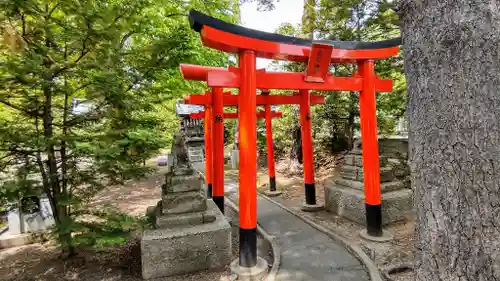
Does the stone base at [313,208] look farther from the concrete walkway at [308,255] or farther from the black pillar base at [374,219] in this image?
the black pillar base at [374,219]

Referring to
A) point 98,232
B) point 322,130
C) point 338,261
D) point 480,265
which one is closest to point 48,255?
point 98,232

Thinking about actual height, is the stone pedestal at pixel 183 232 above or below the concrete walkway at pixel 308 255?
above

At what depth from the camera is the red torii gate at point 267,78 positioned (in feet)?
→ 11.2

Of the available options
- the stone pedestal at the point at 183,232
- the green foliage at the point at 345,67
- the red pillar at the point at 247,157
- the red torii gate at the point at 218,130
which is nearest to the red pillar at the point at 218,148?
the red torii gate at the point at 218,130

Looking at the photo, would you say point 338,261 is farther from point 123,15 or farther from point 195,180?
point 123,15

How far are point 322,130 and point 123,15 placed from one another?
29.6 ft

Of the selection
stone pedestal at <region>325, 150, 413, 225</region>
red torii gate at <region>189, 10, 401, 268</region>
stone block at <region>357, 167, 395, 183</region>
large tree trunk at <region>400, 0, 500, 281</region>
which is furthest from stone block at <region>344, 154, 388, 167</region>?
large tree trunk at <region>400, 0, 500, 281</region>

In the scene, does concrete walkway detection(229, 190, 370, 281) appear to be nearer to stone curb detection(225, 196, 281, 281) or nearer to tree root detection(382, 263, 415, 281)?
stone curb detection(225, 196, 281, 281)

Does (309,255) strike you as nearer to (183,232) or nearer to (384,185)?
(183,232)

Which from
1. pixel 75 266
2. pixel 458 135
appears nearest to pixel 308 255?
pixel 458 135

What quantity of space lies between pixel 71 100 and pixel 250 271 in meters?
3.80

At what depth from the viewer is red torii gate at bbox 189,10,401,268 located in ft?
11.2

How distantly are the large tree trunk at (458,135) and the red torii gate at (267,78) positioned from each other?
7.37 ft

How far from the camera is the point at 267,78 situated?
3863mm
